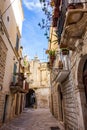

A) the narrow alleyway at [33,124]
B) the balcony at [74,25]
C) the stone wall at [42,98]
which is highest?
the balcony at [74,25]

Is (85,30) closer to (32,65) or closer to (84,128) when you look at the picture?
(84,128)

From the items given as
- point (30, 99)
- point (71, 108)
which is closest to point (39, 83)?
point (30, 99)

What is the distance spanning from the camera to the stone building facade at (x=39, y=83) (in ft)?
98.6

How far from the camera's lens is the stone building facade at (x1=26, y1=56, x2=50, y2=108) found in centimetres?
3006

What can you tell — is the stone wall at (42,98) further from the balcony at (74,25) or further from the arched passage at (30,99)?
the balcony at (74,25)

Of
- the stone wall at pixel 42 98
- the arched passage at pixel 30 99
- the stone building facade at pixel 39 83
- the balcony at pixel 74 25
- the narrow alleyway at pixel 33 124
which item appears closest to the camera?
the balcony at pixel 74 25

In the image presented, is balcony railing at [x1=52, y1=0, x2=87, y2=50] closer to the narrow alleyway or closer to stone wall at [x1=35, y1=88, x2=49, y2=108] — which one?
the narrow alleyway

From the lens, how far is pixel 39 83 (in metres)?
32.1

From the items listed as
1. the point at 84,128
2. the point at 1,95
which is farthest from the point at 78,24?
the point at 1,95

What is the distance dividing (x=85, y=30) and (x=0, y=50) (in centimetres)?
678

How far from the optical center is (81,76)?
17.8ft

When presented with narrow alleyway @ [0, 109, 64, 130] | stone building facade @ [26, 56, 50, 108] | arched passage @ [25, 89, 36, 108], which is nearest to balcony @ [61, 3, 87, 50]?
narrow alleyway @ [0, 109, 64, 130]

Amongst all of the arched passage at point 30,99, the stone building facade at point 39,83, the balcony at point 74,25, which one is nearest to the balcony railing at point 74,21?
the balcony at point 74,25

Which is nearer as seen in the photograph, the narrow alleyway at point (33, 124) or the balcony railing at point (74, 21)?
the balcony railing at point (74, 21)
